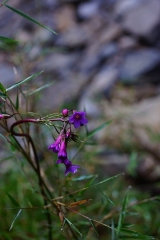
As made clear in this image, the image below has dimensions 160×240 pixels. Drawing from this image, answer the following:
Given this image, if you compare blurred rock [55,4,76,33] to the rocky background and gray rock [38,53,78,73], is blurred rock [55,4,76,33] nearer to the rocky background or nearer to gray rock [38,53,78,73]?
the rocky background

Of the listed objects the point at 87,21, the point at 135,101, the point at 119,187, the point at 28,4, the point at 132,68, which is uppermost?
the point at 28,4

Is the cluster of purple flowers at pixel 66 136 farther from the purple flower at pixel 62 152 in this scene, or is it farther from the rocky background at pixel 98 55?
the rocky background at pixel 98 55

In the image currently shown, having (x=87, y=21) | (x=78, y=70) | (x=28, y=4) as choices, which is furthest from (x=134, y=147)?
(x=28, y=4)

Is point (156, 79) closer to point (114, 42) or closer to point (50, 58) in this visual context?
point (114, 42)

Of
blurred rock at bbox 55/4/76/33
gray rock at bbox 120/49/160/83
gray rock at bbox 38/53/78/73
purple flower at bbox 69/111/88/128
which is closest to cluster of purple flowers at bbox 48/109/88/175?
purple flower at bbox 69/111/88/128

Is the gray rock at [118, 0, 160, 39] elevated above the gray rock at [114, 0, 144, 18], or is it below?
below

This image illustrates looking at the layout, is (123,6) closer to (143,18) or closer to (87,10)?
(143,18)

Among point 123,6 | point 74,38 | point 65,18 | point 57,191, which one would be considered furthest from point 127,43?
point 57,191

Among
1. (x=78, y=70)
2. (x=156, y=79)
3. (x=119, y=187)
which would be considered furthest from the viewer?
(x=78, y=70)
